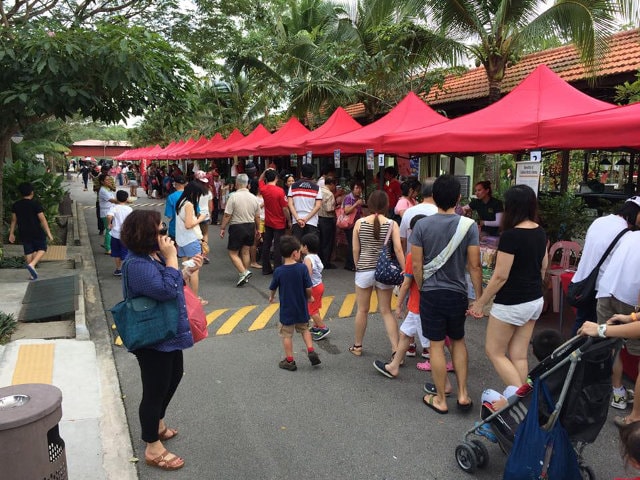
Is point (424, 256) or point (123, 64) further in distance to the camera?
point (123, 64)

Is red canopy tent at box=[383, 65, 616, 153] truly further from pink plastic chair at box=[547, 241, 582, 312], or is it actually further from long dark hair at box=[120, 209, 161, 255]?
long dark hair at box=[120, 209, 161, 255]

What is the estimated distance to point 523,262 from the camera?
3439 mm

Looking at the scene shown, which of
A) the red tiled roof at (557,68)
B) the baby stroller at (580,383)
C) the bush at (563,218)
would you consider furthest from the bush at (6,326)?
the red tiled roof at (557,68)

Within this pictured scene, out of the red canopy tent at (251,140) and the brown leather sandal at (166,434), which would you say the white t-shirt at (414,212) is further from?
the red canopy tent at (251,140)

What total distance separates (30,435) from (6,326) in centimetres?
399

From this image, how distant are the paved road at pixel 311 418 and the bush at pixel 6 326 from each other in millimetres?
1308

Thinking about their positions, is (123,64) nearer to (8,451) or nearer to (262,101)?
(8,451)

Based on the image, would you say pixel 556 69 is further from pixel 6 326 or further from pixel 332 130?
pixel 6 326

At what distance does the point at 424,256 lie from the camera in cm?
371

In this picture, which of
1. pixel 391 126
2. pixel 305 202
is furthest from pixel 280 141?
pixel 305 202

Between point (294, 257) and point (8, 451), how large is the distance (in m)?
2.73

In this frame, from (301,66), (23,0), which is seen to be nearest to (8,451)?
(23,0)

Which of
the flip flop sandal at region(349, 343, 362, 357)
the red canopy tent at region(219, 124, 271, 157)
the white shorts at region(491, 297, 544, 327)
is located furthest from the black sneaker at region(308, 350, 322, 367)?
the red canopy tent at region(219, 124, 271, 157)

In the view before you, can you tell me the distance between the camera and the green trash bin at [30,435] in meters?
2.25
